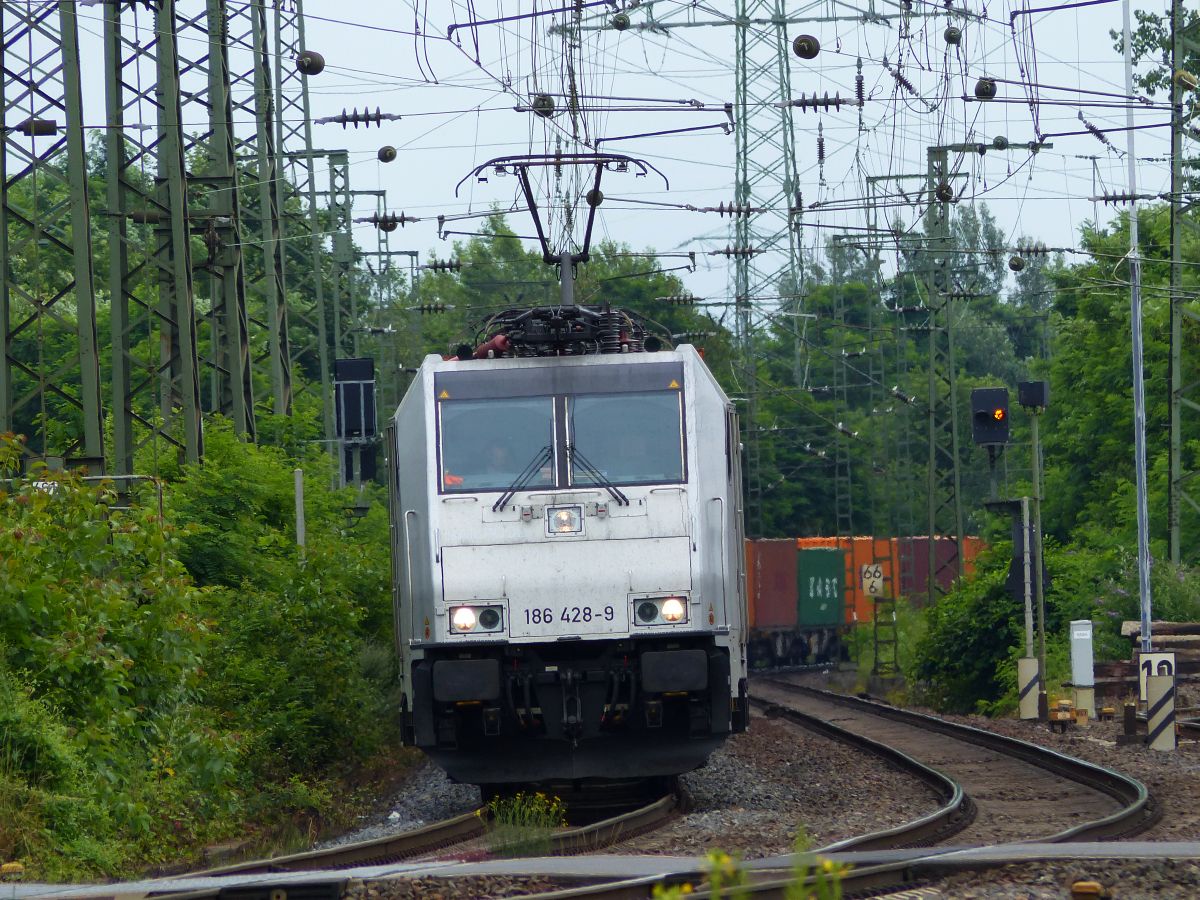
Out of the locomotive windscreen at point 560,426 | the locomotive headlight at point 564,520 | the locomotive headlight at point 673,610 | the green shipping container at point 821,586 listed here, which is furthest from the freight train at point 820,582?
the locomotive headlight at point 673,610

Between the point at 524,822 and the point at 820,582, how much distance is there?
38256mm

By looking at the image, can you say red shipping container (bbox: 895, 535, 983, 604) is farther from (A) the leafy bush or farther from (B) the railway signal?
(B) the railway signal

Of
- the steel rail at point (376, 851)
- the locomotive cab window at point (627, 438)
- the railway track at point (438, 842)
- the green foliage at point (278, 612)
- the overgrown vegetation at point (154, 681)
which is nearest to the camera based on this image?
the steel rail at point (376, 851)

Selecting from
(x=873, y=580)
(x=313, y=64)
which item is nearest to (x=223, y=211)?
(x=313, y=64)

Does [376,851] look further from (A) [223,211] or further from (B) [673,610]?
(A) [223,211]

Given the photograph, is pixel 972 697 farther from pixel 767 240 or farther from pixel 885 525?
pixel 885 525

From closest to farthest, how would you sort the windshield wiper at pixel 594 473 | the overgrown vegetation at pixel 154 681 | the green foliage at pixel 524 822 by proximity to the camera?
1. the green foliage at pixel 524 822
2. the overgrown vegetation at pixel 154 681
3. the windshield wiper at pixel 594 473

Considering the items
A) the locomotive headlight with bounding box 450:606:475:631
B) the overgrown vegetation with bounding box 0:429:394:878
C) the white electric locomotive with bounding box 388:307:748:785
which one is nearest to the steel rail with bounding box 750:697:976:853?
the white electric locomotive with bounding box 388:307:748:785

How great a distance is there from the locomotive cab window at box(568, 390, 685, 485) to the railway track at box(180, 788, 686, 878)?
249 cm

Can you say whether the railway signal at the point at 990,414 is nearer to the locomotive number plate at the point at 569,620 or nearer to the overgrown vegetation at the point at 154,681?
the overgrown vegetation at the point at 154,681

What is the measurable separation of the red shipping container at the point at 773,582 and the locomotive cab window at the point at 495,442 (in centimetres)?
3535

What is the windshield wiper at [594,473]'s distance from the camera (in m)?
13.2

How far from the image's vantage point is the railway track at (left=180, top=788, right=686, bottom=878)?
10.3 meters

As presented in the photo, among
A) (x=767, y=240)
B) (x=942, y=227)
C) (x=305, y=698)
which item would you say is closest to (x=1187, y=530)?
(x=942, y=227)
